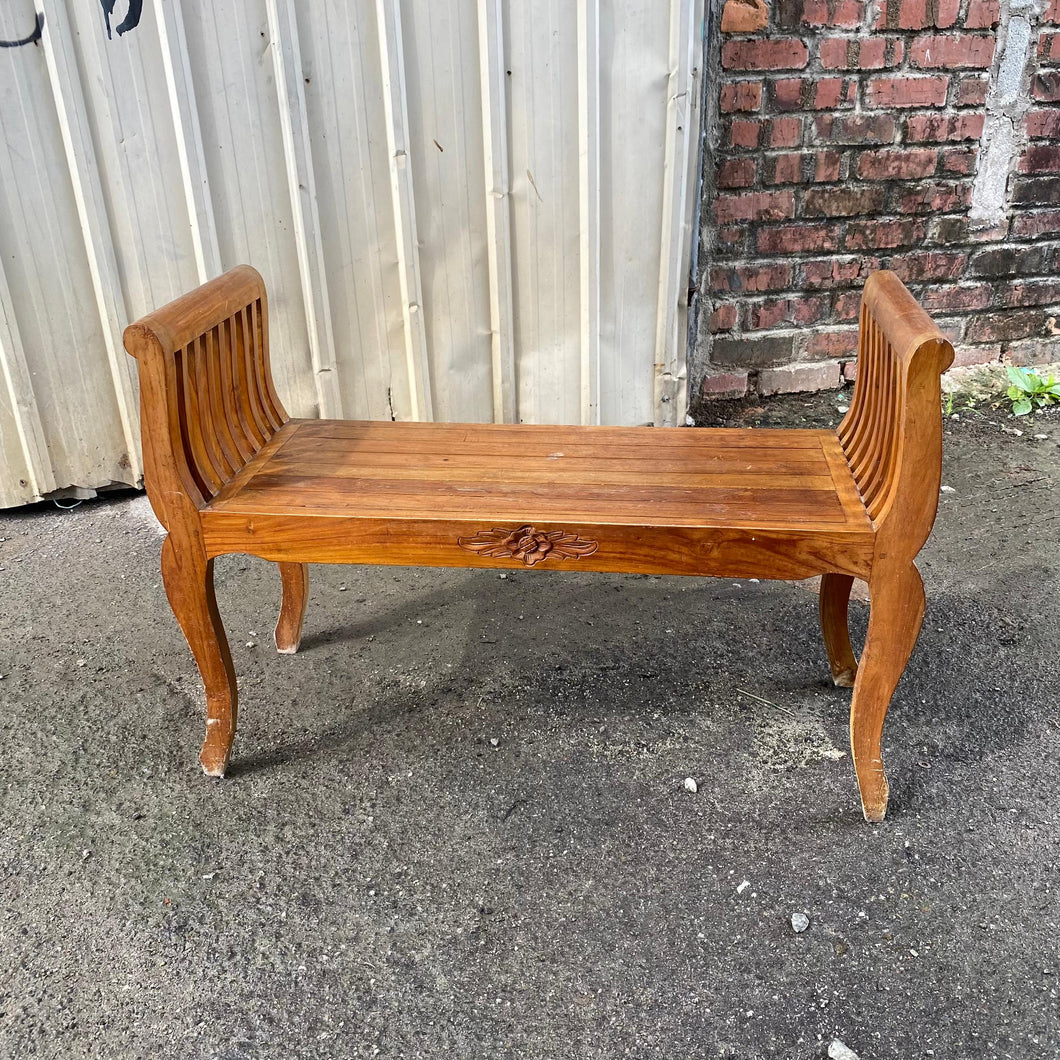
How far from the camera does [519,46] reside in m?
2.96

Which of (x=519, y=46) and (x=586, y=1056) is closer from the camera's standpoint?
(x=586, y=1056)

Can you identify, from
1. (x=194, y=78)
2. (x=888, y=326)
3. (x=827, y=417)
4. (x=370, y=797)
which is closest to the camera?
(x=888, y=326)

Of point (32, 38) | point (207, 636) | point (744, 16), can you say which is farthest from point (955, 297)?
point (32, 38)

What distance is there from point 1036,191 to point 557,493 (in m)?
2.89

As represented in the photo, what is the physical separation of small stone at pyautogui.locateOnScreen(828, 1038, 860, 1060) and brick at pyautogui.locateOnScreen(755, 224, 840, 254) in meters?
2.77

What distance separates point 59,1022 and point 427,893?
0.64m

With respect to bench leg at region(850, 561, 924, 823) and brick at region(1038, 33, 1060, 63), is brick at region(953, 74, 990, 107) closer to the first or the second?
brick at region(1038, 33, 1060, 63)

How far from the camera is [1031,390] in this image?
3963 mm

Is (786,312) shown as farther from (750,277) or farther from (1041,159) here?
(1041,159)

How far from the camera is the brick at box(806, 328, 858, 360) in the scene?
3.80 meters

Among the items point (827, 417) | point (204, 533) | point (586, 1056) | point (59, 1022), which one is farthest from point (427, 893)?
point (827, 417)

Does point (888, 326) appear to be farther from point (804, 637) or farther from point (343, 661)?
point (343, 661)

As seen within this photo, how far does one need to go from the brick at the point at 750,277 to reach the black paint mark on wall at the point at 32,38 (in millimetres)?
2250

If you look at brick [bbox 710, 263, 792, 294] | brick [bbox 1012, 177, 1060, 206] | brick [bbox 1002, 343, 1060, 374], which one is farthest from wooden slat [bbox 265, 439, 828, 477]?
brick [bbox 1002, 343, 1060, 374]
